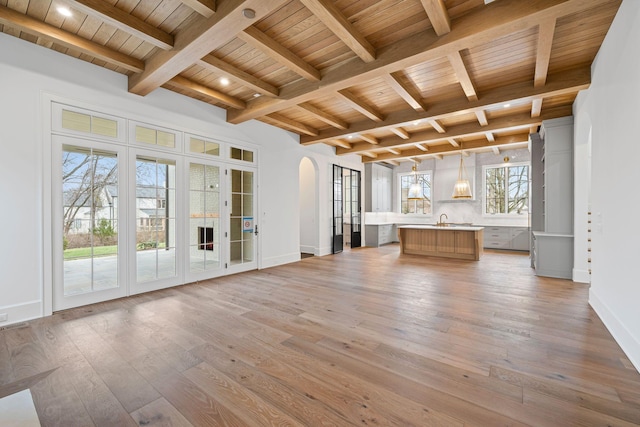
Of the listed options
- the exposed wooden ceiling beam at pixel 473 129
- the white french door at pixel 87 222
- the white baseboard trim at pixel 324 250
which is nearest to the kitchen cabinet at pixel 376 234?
the white baseboard trim at pixel 324 250

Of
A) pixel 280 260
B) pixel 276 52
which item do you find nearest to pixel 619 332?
pixel 276 52

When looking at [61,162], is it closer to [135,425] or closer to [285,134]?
[135,425]

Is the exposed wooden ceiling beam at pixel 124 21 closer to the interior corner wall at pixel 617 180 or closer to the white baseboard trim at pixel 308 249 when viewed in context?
the interior corner wall at pixel 617 180

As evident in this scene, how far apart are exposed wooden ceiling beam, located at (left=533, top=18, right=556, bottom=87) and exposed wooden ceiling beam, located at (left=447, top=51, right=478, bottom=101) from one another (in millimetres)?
743

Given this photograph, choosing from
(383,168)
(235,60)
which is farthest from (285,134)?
(383,168)

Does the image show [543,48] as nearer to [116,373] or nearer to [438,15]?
[438,15]

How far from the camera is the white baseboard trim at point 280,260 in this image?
610cm

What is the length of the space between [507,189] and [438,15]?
318 inches

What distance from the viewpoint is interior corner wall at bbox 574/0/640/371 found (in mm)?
2275

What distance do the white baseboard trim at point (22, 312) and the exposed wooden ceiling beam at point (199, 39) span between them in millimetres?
2985

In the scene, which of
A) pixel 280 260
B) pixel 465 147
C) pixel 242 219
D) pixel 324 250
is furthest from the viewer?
pixel 324 250

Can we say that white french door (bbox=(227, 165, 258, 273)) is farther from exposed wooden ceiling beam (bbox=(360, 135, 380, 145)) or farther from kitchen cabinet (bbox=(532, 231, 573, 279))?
kitchen cabinet (bbox=(532, 231, 573, 279))

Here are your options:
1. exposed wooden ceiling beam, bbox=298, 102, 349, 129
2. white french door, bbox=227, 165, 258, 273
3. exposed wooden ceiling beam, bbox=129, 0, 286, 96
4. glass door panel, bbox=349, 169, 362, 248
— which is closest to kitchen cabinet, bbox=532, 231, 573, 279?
exposed wooden ceiling beam, bbox=298, 102, 349, 129

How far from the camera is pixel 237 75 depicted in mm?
3900
